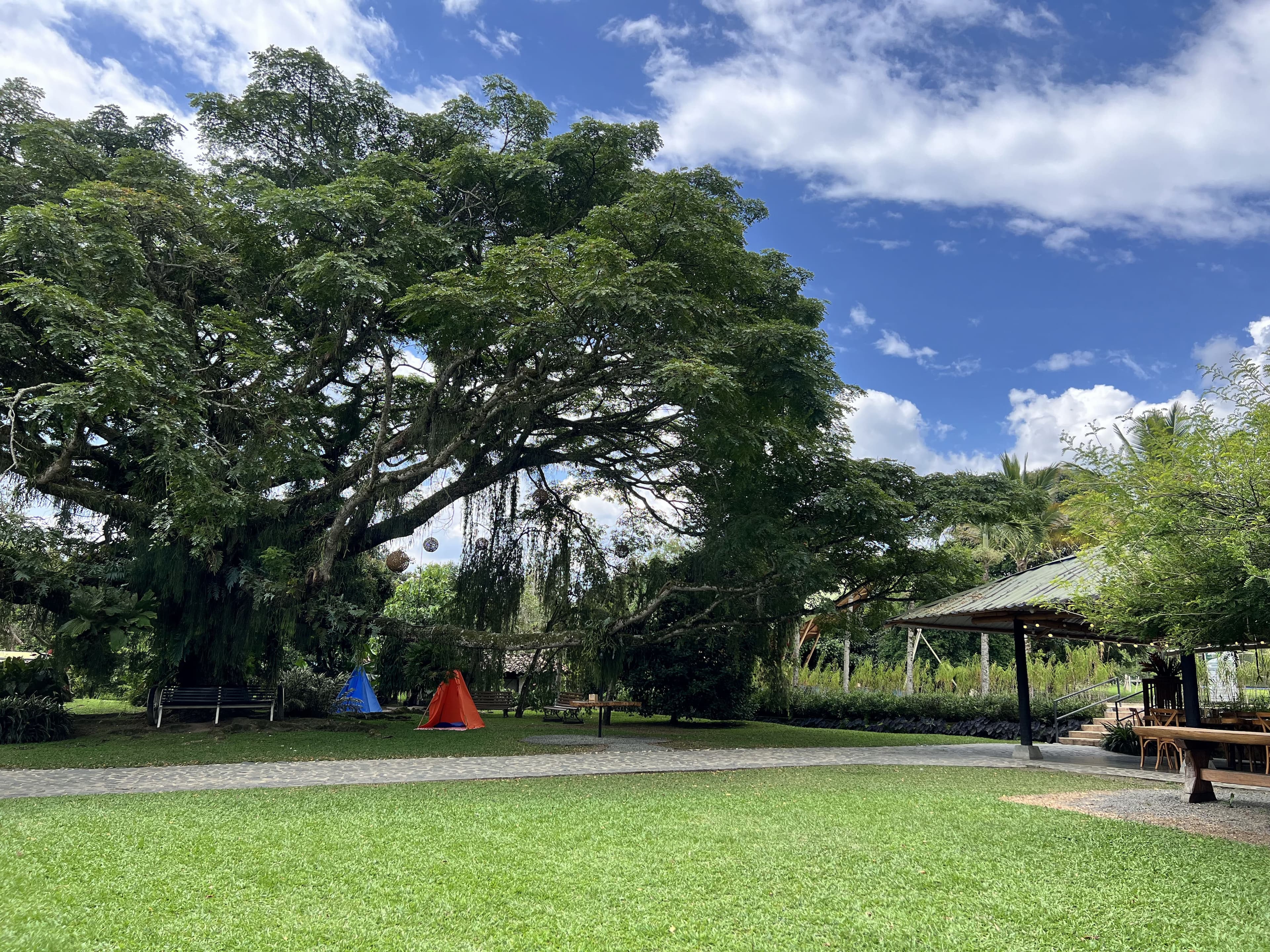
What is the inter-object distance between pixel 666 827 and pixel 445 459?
8221mm

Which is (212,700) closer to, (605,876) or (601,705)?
(601,705)

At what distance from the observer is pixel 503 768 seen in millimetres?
10633

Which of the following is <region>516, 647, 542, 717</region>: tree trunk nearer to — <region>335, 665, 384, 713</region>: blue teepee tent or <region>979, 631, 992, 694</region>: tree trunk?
<region>335, 665, 384, 713</region>: blue teepee tent

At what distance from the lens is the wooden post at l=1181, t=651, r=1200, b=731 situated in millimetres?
10781

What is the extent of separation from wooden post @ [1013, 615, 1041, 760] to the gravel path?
1.13 feet

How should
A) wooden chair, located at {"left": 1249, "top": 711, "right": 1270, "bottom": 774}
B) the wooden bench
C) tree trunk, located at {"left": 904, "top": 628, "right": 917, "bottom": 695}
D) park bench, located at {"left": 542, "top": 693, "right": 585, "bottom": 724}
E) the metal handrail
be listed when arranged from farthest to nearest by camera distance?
tree trunk, located at {"left": 904, "top": 628, "right": 917, "bottom": 695}
park bench, located at {"left": 542, "top": 693, "right": 585, "bottom": 724}
the metal handrail
the wooden bench
wooden chair, located at {"left": 1249, "top": 711, "right": 1270, "bottom": 774}

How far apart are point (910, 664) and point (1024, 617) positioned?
415 inches

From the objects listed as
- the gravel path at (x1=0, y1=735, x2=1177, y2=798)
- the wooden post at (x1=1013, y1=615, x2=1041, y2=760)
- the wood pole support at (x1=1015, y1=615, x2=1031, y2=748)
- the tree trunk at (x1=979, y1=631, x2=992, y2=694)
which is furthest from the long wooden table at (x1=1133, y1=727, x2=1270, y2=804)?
the tree trunk at (x1=979, y1=631, x2=992, y2=694)

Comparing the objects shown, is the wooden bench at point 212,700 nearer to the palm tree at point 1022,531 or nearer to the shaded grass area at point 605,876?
the shaded grass area at point 605,876

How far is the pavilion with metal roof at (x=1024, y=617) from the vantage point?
11164 millimetres

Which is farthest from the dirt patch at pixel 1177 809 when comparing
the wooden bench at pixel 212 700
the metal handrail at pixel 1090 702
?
the wooden bench at pixel 212 700

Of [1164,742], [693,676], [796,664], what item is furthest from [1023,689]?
[796,664]

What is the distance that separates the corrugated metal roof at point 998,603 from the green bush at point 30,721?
1433cm

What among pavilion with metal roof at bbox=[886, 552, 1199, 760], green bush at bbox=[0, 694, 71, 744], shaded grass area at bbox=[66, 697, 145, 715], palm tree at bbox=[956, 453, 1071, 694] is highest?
palm tree at bbox=[956, 453, 1071, 694]
